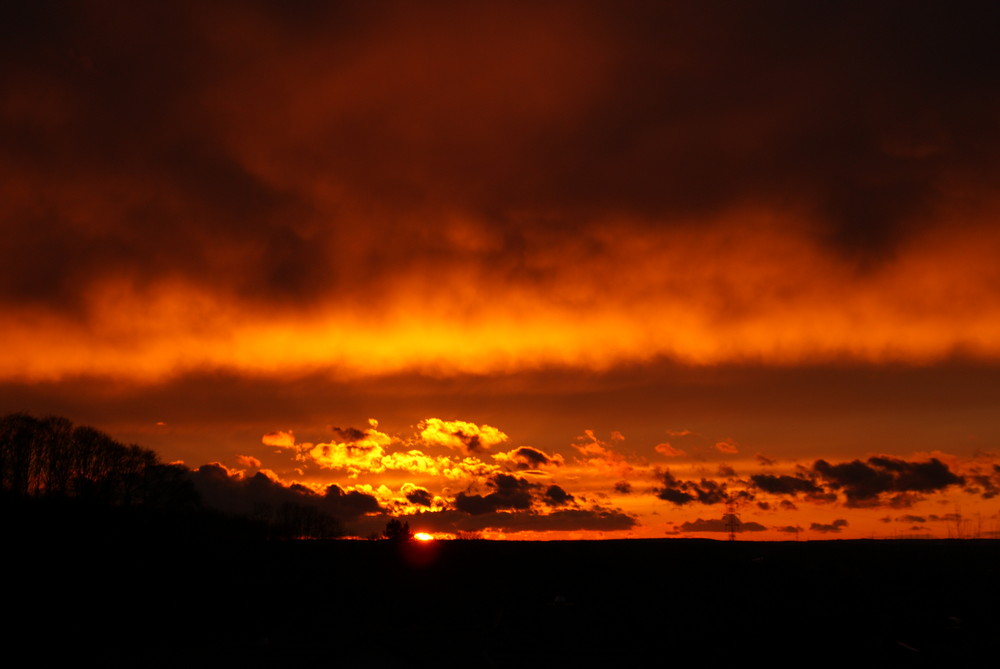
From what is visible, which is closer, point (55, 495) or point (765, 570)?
point (765, 570)

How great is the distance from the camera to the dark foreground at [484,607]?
5288 cm

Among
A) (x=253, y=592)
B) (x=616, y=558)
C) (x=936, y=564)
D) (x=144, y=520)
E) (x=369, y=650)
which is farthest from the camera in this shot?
(x=144, y=520)

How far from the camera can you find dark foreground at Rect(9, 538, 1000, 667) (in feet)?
173

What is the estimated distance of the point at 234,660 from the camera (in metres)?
52.6

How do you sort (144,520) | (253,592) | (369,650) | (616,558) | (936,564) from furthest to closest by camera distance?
1. (144,520)
2. (616,558)
3. (936,564)
4. (253,592)
5. (369,650)

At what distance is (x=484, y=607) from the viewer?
62.1 metres

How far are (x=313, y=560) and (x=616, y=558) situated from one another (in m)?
27.2

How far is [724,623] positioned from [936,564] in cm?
2831

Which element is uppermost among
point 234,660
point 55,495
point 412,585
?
point 55,495

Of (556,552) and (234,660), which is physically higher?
(556,552)

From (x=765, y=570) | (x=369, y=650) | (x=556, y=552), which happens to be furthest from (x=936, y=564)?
(x=369, y=650)

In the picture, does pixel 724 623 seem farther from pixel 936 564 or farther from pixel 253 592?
pixel 253 592

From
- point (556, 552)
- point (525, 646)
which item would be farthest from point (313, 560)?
point (525, 646)

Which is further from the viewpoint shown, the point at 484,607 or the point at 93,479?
the point at 93,479
